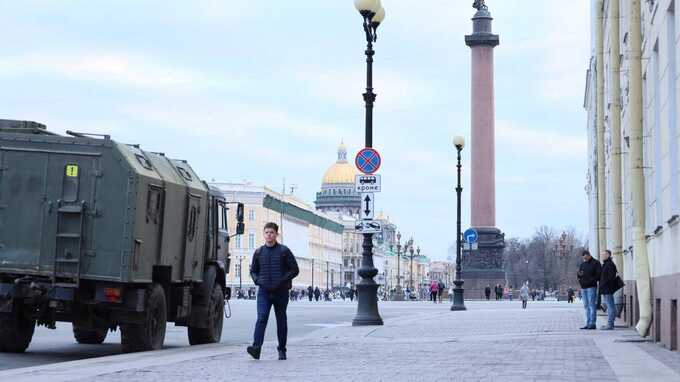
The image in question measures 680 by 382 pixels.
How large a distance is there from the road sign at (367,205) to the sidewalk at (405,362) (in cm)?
591

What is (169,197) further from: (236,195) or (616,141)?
(236,195)

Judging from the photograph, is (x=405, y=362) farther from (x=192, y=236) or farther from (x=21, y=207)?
(x=192, y=236)

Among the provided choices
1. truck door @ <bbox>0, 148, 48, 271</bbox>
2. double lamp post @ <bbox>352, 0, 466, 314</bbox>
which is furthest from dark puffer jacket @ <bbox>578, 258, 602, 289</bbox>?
truck door @ <bbox>0, 148, 48, 271</bbox>

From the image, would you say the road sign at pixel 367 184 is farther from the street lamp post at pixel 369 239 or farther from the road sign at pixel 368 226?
the street lamp post at pixel 369 239

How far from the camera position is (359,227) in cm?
2750

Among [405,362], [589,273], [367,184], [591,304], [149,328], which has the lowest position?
[405,362]

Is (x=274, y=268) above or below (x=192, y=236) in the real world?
below

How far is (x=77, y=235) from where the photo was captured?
17625 mm

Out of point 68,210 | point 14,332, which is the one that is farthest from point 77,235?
point 14,332

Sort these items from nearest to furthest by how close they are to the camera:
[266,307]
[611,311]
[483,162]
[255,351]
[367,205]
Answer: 1. [255,351]
2. [266,307]
3. [611,311]
4. [367,205]
5. [483,162]

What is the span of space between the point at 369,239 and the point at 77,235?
11.6 m

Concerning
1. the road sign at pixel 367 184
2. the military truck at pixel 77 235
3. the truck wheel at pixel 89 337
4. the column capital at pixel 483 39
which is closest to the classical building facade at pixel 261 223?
the column capital at pixel 483 39

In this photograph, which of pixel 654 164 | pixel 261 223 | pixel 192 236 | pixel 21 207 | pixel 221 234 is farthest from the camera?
pixel 261 223

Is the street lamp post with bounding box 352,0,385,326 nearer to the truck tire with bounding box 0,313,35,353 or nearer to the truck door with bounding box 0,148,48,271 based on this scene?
the truck tire with bounding box 0,313,35,353
